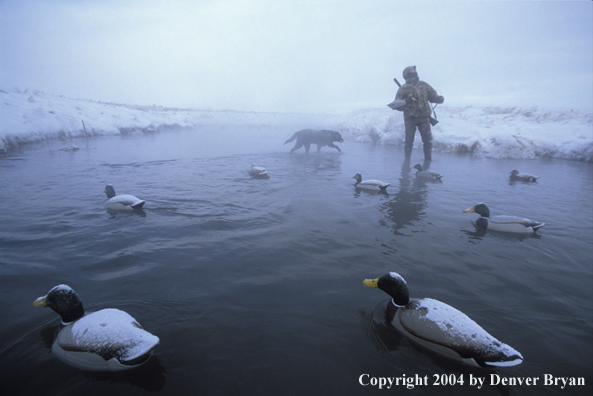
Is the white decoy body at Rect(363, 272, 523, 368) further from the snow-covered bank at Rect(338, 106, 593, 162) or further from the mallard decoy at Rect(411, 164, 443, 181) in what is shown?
the snow-covered bank at Rect(338, 106, 593, 162)

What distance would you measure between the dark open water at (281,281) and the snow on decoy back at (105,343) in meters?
0.09

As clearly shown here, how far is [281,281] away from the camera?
10.8ft

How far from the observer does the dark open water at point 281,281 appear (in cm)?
215

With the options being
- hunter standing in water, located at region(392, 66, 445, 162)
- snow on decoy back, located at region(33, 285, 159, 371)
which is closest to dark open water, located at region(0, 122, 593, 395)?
snow on decoy back, located at region(33, 285, 159, 371)

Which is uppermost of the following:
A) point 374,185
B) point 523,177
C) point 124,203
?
point 523,177

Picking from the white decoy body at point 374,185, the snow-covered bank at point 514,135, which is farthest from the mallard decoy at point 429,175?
→ the snow-covered bank at point 514,135

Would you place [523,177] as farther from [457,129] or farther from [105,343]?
[105,343]

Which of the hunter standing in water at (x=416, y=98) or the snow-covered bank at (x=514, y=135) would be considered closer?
the hunter standing in water at (x=416, y=98)

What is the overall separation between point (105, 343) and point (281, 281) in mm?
1738

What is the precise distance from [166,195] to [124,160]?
21.1 ft

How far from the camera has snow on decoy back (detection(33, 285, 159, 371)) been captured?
79.1 inches

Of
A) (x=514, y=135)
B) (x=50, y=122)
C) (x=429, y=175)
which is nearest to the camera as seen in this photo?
(x=429, y=175)

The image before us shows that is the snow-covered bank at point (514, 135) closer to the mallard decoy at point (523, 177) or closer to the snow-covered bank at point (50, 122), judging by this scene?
the mallard decoy at point (523, 177)

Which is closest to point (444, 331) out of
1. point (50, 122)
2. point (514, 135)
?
point (514, 135)
